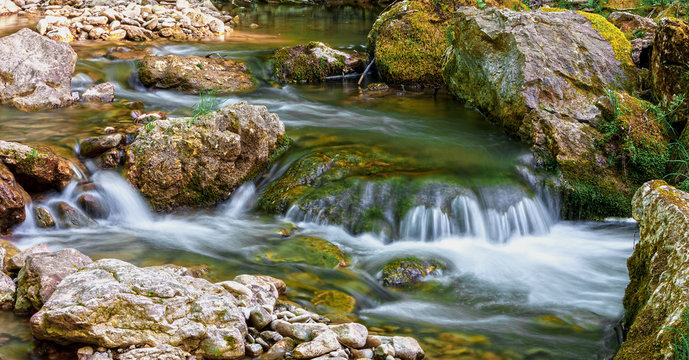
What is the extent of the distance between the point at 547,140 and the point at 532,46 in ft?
5.34

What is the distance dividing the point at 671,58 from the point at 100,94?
27.4 ft

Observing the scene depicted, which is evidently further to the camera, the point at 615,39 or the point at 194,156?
the point at 615,39

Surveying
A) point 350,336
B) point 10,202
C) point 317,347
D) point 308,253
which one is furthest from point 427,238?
point 10,202

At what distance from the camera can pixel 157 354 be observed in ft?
10.2

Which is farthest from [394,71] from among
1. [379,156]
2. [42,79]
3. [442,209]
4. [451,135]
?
[42,79]

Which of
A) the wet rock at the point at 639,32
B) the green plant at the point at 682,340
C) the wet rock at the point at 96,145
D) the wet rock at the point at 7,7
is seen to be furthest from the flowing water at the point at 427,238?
the wet rock at the point at 7,7

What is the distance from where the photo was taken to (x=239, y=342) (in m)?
3.39

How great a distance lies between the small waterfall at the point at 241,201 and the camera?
6512 mm

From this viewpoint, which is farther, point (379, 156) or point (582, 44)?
point (582, 44)

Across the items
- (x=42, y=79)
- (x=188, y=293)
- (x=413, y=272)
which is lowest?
(x=413, y=272)

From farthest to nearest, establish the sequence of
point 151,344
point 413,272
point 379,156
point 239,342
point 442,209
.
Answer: point 379,156
point 442,209
point 413,272
point 239,342
point 151,344

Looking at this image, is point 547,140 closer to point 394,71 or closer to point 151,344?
point 394,71

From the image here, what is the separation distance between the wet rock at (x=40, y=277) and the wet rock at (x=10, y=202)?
6.01ft

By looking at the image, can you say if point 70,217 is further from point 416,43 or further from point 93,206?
point 416,43
